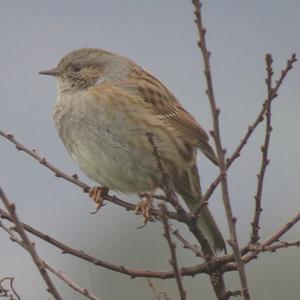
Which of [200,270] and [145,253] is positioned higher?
[145,253]

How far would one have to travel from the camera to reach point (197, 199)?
6.75 m

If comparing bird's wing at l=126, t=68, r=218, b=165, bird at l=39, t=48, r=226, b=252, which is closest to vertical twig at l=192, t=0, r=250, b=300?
bird at l=39, t=48, r=226, b=252

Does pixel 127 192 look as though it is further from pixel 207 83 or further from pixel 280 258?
pixel 280 258

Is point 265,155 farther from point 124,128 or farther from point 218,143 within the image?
point 124,128

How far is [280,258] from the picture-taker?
17.2 m

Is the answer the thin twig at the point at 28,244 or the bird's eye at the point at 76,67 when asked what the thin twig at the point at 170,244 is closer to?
the thin twig at the point at 28,244

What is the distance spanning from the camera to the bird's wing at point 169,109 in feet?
22.4

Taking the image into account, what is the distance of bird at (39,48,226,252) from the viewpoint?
6.37 meters

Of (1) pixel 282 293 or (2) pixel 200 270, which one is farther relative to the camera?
(1) pixel 282 293

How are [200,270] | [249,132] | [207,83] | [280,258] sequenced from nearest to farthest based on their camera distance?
[207,83] < [249,132] < [200,270] < [280,258]

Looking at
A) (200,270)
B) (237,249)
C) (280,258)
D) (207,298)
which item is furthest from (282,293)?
(237,249)

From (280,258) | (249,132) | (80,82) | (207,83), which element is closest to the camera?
(207,83)

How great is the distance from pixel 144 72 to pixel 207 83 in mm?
3064

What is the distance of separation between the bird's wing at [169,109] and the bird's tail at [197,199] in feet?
0.56
